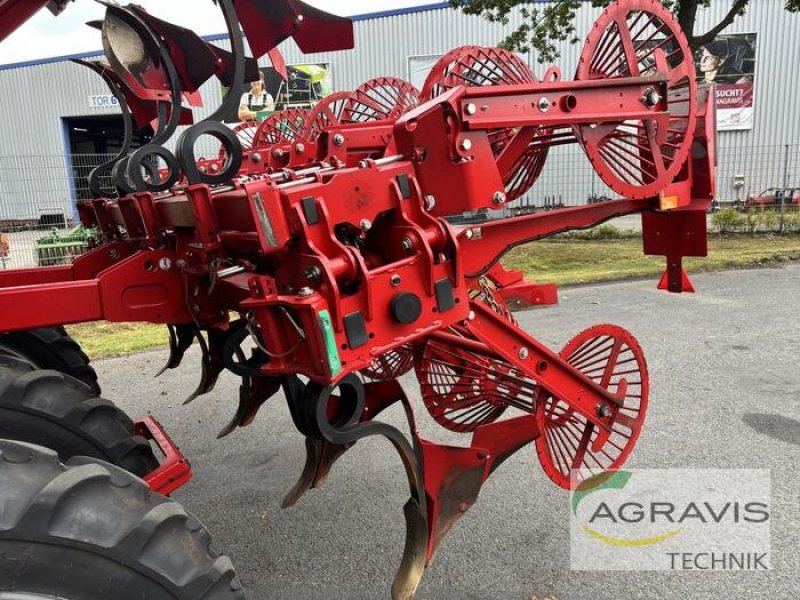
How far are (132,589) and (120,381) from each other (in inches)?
173

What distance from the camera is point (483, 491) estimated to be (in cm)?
A: 336

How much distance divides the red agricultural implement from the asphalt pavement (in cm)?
41

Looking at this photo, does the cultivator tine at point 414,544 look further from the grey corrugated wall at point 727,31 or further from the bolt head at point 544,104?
the grey corrugated wall at point 727,31

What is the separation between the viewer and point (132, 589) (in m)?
1.44

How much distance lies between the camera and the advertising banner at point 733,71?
65.6ft

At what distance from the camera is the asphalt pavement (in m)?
2.67

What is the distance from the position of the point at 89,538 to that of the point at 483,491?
7.68 ft

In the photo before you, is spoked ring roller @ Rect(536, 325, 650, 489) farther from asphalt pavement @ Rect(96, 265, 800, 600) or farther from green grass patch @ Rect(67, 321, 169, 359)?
green grass patch @ Rect(67, 321, 169, 359)

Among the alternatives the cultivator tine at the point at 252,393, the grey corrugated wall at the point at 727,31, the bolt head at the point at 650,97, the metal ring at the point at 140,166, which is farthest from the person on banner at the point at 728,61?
the metal ring at the point at 140,166

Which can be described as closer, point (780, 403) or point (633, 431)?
point (633, 431)

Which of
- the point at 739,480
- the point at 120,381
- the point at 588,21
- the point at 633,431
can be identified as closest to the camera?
the point at 633,431

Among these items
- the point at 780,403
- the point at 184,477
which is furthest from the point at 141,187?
the point at 780,403

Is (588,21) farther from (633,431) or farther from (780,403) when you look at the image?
(633,431)

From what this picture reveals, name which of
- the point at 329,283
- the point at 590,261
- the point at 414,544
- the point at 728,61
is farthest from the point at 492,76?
the point at 728,61
